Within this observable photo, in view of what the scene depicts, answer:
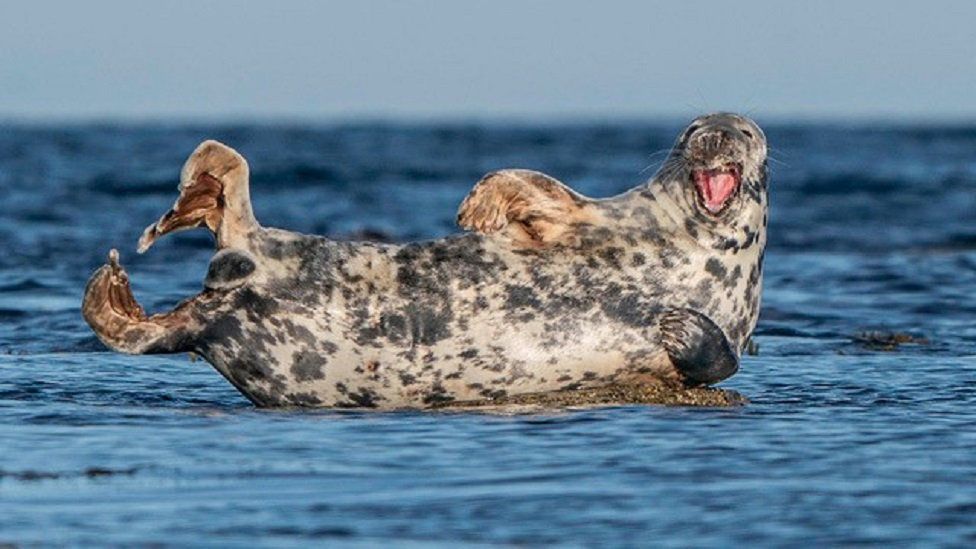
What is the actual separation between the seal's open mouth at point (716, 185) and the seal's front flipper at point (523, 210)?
507mm

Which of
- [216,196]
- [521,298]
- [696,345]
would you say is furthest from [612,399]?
[216,196]

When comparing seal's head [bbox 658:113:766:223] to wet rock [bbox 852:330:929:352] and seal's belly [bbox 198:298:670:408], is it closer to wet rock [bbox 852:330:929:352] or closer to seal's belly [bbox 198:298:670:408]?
seal's belly [bbox 198:298:670:408]

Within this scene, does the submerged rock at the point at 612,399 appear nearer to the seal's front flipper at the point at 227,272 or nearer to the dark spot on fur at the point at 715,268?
the dark spot on fur at the point at 715,268

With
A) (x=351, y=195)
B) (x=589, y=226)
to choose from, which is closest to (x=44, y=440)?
(x=589, y=226)

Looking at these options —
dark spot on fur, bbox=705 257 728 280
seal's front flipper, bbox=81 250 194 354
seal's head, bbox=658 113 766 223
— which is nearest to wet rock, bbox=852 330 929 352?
seal's head, bbox=658 113 766 223

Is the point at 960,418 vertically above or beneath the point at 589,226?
beneath

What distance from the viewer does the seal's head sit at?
929cm

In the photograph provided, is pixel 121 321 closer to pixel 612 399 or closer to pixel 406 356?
pixel 406 356

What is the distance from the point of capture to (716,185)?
934cm

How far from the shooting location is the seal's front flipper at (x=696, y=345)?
885 centimetres

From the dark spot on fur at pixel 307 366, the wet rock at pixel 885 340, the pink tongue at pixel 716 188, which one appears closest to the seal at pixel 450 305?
the dark spot on fur at pixel 307 366

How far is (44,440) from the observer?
26.8 feet

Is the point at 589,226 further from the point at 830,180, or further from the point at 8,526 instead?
the point at 830,180

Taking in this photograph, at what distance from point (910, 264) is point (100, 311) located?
10666 millimetres
